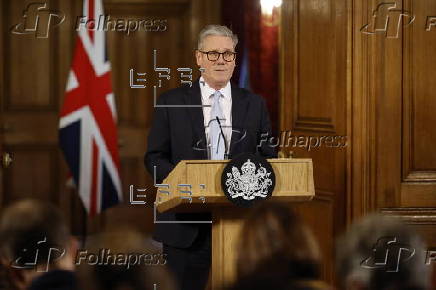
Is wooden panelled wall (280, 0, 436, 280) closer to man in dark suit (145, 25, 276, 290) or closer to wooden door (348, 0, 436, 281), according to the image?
wooden door (348, 0, 436, 281)

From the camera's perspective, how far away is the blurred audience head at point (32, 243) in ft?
7.37

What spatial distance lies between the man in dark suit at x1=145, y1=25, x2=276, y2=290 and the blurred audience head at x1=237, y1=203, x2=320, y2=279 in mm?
1702

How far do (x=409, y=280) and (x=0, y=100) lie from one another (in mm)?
6167

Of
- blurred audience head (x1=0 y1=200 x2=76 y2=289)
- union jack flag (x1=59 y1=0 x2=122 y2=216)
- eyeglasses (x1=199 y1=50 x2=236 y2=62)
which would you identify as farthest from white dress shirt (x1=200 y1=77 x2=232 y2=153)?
union jack flag (x1=59 y1=0 x2=122 y2=216)

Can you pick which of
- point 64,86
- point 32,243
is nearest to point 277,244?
point 32,243

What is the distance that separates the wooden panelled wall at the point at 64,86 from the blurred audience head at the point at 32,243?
5453 millimetres

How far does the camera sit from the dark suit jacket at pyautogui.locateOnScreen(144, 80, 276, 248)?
3.90 meters

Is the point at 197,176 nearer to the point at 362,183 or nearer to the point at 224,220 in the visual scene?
the point at 224,220

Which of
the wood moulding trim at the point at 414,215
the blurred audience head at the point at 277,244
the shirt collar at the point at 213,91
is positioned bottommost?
the wood moulding trim at the point at 414,215

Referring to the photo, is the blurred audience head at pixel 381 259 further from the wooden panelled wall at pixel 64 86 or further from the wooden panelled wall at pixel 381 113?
the wooden panelled wall at pixel 64 86

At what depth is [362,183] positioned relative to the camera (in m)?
4.94

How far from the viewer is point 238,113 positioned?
3990 millimetres

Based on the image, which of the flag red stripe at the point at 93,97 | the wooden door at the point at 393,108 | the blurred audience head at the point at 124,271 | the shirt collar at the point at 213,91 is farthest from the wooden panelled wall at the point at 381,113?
the blurred audience head at the point at 124,271

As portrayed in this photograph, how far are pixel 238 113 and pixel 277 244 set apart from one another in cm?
197
